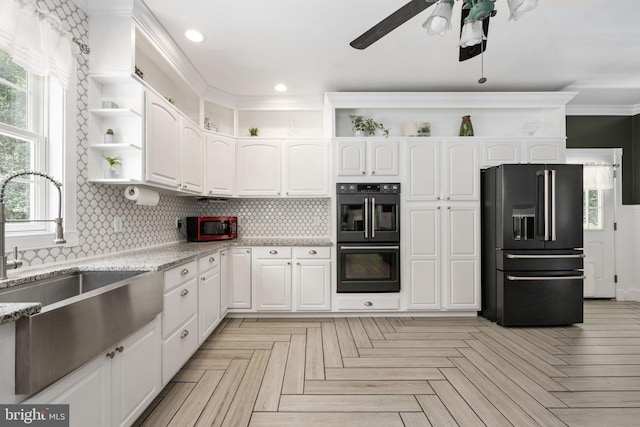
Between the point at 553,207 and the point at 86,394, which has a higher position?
the point at 553,207

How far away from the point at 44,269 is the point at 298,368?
5.97ft

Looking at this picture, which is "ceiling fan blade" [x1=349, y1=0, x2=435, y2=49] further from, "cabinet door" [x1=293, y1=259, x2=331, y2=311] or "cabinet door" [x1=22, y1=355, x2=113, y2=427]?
"cabinet door" [x1=293, y1=259, x2=331, y2=311]

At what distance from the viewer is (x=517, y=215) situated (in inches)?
136

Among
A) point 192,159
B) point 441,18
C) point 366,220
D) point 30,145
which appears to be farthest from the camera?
point 366,220

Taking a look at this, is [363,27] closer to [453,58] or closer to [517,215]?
[453,58]

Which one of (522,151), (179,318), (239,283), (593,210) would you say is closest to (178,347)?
(179,318)

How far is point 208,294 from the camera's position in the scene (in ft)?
9.61

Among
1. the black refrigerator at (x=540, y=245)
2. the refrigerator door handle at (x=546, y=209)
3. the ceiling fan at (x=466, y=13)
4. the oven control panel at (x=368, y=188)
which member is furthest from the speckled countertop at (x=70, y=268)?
the refrigerator door handle at (x=546, y=209)

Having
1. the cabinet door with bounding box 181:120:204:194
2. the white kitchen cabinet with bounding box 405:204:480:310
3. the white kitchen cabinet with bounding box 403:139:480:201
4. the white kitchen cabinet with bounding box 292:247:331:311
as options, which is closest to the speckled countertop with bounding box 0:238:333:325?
the cabinet door with bounding box 181:120:204:194

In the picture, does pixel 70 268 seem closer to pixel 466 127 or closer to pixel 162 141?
pixel 162 141

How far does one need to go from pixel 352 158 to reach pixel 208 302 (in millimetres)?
2215

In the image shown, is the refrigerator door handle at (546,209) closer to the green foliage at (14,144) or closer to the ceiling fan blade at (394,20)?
the ceiling fan blade at (394,20)

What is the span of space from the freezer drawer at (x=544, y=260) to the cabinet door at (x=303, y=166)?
2219 mm

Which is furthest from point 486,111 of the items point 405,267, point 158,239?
point 158,239
